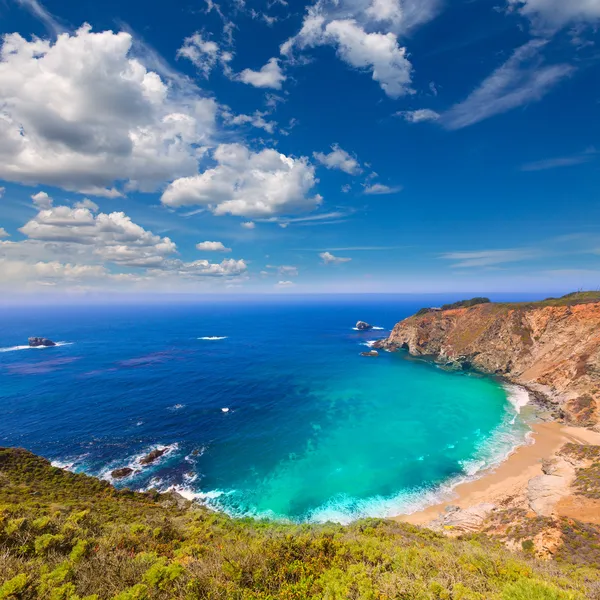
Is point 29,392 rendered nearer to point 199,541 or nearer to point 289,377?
point 289,377

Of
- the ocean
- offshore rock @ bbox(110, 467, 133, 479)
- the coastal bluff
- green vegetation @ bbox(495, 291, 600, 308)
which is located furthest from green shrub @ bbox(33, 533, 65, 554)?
green vegetation @ bbox(495, 291, 600, 308)

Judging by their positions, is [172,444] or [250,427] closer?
[172,444]

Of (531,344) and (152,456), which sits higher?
(531,344)

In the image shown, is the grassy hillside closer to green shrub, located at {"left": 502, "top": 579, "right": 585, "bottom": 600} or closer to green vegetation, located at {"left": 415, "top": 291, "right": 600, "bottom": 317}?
green shrub, located at {"left": 502, "top": 579, "right": 585, "bottom": 600}

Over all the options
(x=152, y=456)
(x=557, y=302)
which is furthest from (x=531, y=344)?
(x=152, y=456)

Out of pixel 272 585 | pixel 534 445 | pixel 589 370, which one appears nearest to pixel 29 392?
pixel 272 585

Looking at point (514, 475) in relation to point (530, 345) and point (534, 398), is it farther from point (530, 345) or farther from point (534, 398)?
point (530, 345)
